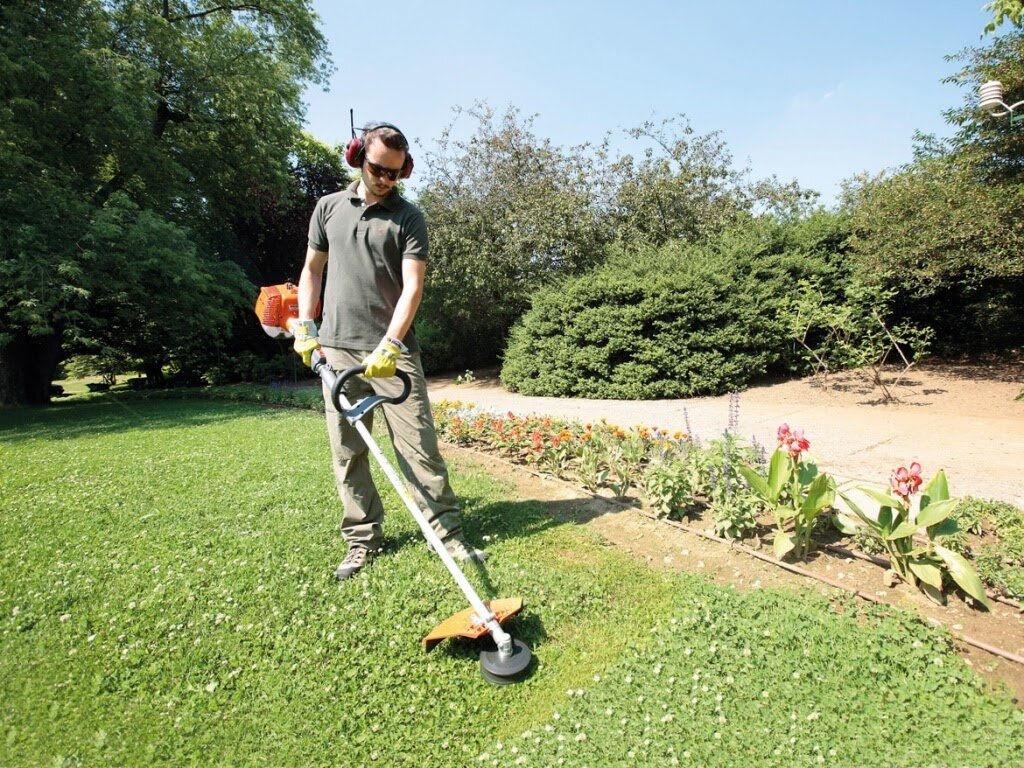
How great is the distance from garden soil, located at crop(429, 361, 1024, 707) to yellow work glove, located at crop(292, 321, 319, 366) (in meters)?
2.03

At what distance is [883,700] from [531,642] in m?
1.31

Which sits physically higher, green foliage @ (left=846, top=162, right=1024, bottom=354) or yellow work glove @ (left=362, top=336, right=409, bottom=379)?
green foliage @ (left=846, top=162, right=1024, bottom=354)

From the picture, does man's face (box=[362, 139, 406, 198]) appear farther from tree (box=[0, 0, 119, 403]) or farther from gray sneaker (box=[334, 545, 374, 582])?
tree (box=[0, 0, 119, 403])

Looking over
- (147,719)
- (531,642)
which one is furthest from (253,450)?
(531,642)

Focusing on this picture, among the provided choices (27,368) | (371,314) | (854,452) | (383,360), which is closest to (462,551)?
(383,360)

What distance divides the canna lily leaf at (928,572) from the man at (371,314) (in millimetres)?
2149

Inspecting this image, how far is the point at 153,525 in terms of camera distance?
150 inches

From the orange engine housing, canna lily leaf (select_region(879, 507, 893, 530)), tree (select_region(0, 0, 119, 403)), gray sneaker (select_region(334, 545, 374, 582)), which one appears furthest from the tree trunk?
canna lily leaf (select_region(879, 507, 893, 530))

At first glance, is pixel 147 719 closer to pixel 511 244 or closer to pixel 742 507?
pixel 742 507

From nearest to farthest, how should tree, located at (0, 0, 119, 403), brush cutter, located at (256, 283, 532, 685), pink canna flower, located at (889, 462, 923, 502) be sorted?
brush cutter, located at (256, 283, 532, 685), pink canna flower, located at (889, 462, 923, 502), tree, located at (0, 0, 119, 403)

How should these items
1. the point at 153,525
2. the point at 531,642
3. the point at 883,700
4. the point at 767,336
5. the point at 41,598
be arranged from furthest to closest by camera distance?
the point at 767,336, the point at 153,525, the point at 41,598, the point at 531,642, the point at 883,700

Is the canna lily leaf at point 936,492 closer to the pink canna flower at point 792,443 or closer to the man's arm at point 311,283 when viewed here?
the pink canna flower at point 792,443

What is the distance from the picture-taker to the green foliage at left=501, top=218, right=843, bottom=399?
9312 mm

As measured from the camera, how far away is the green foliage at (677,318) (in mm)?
9312
